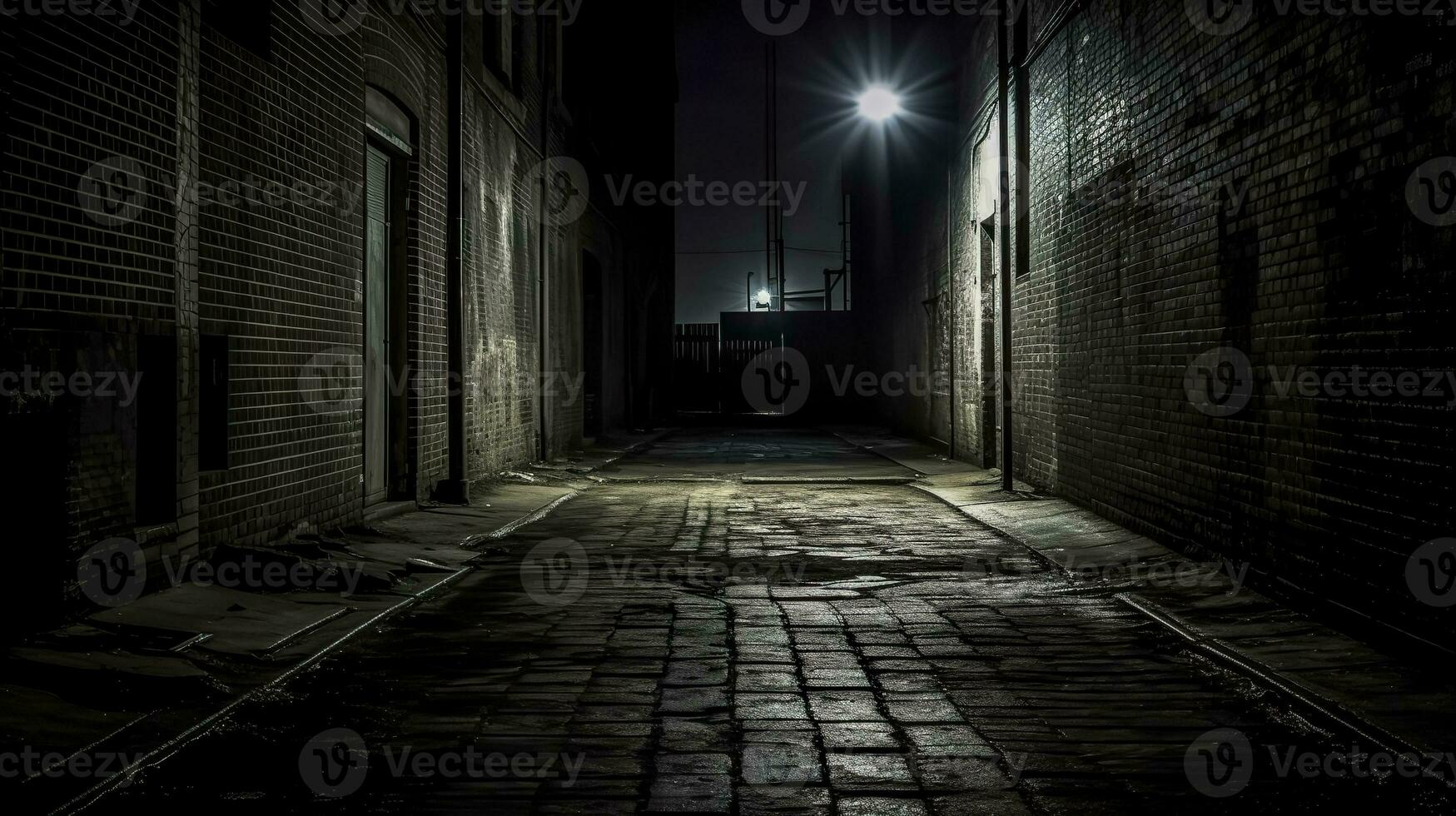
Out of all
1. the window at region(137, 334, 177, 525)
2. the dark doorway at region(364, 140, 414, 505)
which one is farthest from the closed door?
the window at region(137, 334, 177, 525)

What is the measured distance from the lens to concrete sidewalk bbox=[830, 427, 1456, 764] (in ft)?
14.9

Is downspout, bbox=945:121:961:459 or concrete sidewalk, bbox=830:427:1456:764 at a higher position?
downspout, bbox=945:121:961:459

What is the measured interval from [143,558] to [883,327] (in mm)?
23835

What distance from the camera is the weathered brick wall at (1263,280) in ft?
17.5

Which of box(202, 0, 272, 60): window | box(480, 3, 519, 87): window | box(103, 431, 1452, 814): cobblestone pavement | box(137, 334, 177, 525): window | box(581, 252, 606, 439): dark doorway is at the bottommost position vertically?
box(103, 431, 1452, 814): cobblestone pavement

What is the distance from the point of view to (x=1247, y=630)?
6105mm

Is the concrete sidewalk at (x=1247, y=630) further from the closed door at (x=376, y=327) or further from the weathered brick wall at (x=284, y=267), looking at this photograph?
the closed door at (x=376, y=327)

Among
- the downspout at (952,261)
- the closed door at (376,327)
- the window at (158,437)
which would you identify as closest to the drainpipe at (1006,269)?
the downspout at (952,261)

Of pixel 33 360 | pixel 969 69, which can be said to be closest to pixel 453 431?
pixel 33 360

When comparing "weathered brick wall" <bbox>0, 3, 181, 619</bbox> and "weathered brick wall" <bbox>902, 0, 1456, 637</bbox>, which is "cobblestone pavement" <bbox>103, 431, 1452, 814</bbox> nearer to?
"weathered brick wall" <bbox>902, 0, 1456, 637</bbox>

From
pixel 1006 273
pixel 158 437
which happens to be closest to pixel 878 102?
pixel 1006 273

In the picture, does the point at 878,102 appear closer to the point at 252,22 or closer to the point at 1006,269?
the point at 1006,269

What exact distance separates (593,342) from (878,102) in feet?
24.0

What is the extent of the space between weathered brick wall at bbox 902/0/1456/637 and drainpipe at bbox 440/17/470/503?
5880mm
